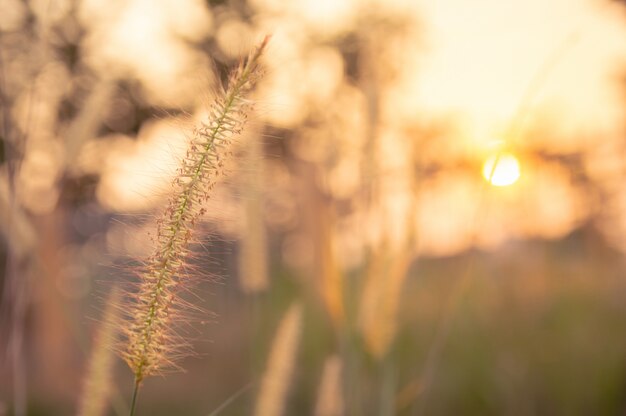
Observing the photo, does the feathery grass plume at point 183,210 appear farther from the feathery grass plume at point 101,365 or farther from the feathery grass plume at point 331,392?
the feathery grass plume at point 331,392

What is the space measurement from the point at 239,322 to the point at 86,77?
276 centimetres

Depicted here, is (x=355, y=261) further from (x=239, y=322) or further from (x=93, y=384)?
(x=239, y=322)

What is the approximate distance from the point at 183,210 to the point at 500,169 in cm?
89

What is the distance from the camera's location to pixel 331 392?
1.75 m

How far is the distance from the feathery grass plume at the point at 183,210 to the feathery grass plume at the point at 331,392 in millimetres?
913

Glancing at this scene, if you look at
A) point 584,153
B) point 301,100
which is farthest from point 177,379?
point 301,100

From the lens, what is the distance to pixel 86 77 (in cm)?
673

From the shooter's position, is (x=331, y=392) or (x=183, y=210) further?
(x=331, y=392)

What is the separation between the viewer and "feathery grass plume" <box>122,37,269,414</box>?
0.81 m

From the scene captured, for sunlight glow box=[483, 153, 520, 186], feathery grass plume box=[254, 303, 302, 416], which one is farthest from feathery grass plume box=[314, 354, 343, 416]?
sunlight glow box=[483, 153, 520, 186]

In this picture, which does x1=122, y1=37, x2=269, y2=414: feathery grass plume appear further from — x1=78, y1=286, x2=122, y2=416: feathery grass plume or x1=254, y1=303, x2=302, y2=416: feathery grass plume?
x1=254, y1=303, x2=302, y2=416: feathery grass plume

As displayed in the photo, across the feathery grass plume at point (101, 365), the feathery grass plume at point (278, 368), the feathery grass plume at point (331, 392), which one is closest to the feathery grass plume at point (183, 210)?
the feathery grass plume at point (101, 365)

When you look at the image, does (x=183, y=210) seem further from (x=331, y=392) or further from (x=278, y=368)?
(x=331, y=392)

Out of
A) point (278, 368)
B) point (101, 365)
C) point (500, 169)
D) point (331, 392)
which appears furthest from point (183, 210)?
point (331, 392)
